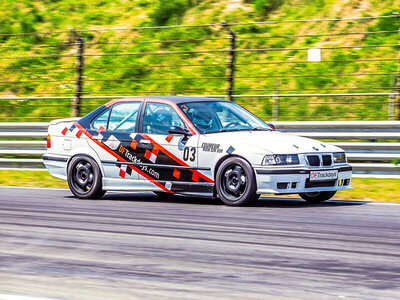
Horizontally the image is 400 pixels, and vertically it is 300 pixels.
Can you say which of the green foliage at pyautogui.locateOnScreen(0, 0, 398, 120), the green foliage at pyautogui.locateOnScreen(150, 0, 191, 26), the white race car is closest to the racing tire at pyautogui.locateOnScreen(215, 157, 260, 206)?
the white race car

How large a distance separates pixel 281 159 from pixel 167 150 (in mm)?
1568

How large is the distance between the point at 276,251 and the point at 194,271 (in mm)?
1001

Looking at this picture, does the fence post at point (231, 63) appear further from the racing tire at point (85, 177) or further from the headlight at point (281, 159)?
the headlight at point (281, 159)

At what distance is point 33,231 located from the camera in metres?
7.52

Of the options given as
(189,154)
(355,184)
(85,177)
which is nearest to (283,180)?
(189,154)

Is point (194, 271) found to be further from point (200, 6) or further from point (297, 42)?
point (200, 6)

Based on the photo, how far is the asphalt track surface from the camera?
197 inches

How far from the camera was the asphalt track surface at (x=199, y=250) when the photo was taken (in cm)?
499

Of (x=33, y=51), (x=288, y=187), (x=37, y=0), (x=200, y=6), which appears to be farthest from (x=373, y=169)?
(x=37, y=0)

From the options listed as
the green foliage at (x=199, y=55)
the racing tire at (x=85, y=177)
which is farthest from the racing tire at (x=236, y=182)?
the green foliage at (x=199, y=55)

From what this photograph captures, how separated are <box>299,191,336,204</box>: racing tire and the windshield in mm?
1020

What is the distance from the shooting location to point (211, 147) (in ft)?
30.9

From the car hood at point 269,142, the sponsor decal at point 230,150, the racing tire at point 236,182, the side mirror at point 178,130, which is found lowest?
the racing tire at point 236,182

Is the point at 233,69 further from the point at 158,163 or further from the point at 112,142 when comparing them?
the point at 158,163
